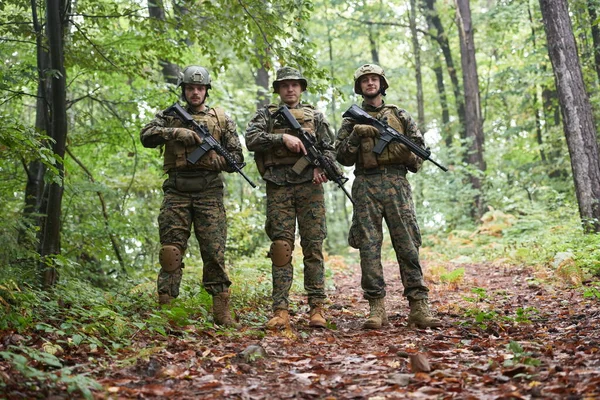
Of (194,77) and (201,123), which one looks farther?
(201,123)

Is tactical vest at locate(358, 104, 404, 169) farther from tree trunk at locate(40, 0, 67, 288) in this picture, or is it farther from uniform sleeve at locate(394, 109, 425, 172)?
tree trunk at locate(40, 0, 67, 288)

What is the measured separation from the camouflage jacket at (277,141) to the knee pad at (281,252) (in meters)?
0.65

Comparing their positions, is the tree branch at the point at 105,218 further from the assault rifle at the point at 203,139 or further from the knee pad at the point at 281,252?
the knee pad at the point at 281,252

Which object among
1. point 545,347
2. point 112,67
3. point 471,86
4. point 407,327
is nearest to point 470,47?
point 471,86

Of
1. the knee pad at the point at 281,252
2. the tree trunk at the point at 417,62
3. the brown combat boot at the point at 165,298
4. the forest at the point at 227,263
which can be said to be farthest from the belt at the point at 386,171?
the tree trunk at the point at 417,62

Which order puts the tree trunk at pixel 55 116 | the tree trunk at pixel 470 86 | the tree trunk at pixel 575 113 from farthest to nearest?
the tree trunk at pixel 470 86
the tree trunk at pixel 575 113
the tree trunk at pixel 55 116

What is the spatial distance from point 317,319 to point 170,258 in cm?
164

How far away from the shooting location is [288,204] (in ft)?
20.0

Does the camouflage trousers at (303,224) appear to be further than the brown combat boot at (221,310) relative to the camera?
Yes

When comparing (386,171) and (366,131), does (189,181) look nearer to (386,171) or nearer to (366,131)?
(366,131)

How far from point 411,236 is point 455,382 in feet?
8.96

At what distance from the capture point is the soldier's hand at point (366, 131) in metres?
5.95

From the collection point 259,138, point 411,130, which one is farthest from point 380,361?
point 411,130

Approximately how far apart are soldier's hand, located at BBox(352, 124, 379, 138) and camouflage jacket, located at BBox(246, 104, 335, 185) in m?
0.43
